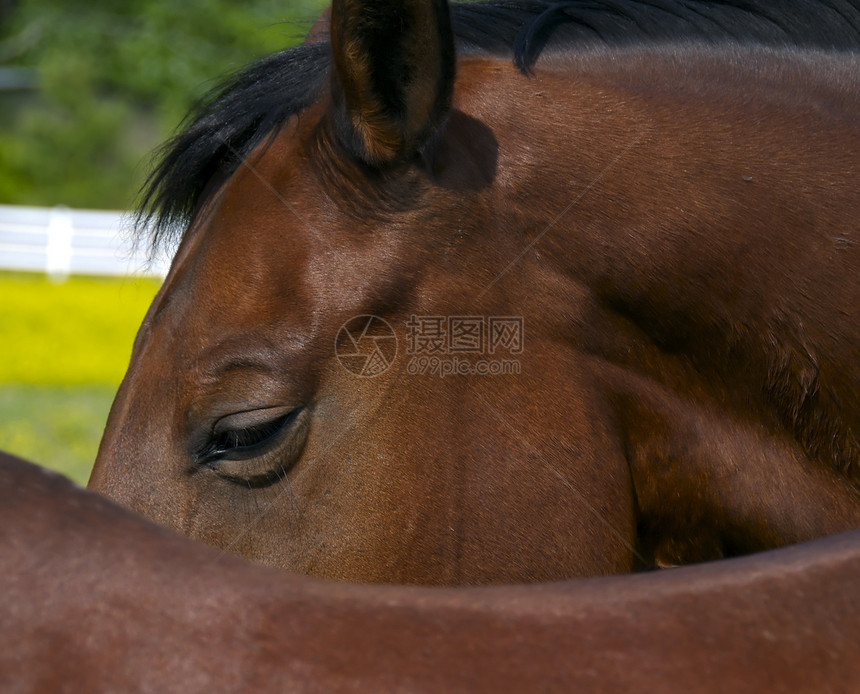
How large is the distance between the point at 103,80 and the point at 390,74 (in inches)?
1201

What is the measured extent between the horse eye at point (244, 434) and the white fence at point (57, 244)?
45.1 ft

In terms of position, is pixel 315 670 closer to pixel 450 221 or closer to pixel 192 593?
pixel 192 593

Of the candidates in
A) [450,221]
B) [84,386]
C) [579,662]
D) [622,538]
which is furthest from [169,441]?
[84,386]

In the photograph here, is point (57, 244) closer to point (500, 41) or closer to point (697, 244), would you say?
point (500, 41)

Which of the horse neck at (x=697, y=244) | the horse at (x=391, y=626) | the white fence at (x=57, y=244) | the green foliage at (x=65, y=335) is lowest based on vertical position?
the white fence at (x=57, y=244)

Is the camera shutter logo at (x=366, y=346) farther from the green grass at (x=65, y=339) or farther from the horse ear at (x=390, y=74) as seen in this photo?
the green grass at (x=65, y=339)

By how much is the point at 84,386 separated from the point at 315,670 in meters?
11.4

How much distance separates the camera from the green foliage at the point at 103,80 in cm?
2648

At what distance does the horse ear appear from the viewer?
1845 millimetres

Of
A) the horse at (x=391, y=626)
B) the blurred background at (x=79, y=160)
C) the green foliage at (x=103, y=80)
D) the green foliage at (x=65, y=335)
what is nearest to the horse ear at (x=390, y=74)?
the horse at (x=391, y=626)

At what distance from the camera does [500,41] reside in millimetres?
2225

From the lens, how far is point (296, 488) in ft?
6.22

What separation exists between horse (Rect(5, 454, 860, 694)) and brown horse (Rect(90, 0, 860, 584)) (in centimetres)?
106

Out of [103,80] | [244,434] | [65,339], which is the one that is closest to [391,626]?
[244,434]
